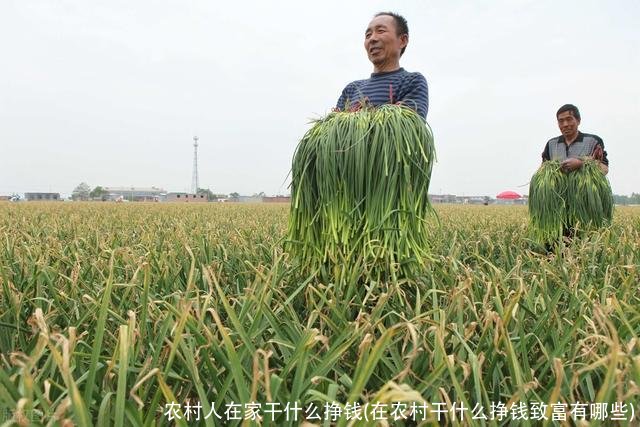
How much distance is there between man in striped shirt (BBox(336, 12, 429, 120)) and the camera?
178cm

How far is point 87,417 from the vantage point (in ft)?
2.12

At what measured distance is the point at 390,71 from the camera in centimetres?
192

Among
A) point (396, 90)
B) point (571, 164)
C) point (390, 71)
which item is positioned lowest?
point (571, 164)

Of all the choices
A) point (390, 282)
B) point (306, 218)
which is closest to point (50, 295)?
point (306, 218)

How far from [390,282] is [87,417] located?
101 centimetres

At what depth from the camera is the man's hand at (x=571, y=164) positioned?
2936mm

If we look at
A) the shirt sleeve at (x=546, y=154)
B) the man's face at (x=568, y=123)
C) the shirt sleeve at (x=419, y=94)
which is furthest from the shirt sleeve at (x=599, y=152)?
the shirt sleeve at (x=419, y=94)

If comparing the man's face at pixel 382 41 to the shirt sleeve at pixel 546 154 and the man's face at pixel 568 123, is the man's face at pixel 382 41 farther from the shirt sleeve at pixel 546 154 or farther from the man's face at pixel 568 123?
the shirt sleeve at pixel 546 154

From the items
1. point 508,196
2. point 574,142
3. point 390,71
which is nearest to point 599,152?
point 574,142

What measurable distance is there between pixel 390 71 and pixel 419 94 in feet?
0.73

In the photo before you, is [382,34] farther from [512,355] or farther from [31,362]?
[31,362]

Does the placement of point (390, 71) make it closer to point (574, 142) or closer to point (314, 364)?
point (314, 364)

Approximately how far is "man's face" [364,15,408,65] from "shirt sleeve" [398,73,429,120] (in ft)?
0.55

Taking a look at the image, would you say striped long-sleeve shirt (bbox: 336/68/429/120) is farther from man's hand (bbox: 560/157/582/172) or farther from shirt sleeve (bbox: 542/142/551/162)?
shirt sleeve (bbox: 542/142/551/162)
